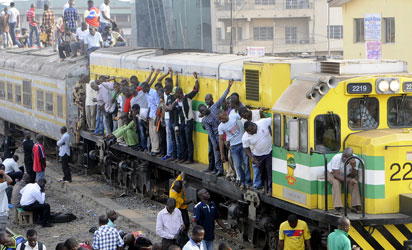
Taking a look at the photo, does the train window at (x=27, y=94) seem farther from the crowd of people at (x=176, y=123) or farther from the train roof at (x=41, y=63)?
the crowd of people at (x=176, y=123)

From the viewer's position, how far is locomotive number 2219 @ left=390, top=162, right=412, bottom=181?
462 inches

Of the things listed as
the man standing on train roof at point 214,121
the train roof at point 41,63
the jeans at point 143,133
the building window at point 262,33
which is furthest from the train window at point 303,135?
the building window at point 262,33

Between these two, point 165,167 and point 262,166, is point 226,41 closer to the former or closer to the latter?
point 165,167

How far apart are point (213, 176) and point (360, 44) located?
53.4ft

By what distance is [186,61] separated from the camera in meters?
17.5

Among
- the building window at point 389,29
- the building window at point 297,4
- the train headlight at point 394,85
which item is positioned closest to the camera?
the train headlight at point 394,85

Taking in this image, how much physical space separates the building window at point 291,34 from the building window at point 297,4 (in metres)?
1.31

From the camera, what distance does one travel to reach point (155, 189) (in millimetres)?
19234

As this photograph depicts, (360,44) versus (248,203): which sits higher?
(360,44)

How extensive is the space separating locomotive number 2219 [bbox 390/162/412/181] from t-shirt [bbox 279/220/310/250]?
1441mm

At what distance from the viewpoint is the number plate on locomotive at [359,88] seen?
11.9m

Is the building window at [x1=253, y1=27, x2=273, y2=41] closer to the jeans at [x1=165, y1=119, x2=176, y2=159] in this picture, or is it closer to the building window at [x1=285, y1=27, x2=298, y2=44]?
the building window at [x1=285, y1=27, x2=298, y2=44]

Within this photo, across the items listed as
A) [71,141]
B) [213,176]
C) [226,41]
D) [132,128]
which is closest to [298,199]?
[213,176]

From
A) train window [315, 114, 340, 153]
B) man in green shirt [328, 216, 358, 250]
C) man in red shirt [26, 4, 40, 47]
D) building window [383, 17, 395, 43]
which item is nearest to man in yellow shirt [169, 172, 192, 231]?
train window [315, 114, 340, 153]
